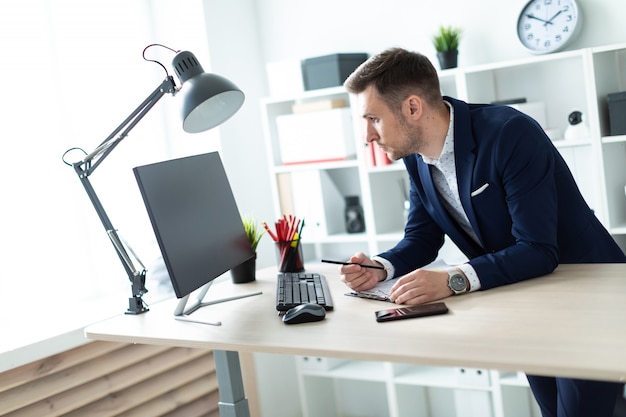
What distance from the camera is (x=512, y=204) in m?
1.96

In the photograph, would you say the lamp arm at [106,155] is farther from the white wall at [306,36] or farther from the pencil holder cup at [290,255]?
the white wall at [306,36]

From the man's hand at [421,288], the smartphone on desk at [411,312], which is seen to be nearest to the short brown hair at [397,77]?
the man's hand at [421,288]

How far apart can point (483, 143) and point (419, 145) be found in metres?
0.21

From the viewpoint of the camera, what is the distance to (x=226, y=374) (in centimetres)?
213

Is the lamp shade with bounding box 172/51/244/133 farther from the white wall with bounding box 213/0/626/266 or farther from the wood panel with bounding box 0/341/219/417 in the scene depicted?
the white wall with bounding box 213/0/626/266

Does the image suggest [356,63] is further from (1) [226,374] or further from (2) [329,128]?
(1) [226,374]

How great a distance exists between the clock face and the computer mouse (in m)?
1.84

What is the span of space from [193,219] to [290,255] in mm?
497

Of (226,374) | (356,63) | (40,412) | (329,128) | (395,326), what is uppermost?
(356,63)

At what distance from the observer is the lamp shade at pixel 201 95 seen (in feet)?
6.88

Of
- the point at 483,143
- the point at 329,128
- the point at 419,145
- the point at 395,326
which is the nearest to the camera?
the point at 395,326

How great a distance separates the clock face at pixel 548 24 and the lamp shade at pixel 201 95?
1.51 m

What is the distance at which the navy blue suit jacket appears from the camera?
6.28 feet

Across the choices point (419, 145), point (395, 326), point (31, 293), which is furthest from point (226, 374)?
point (31, 293)
